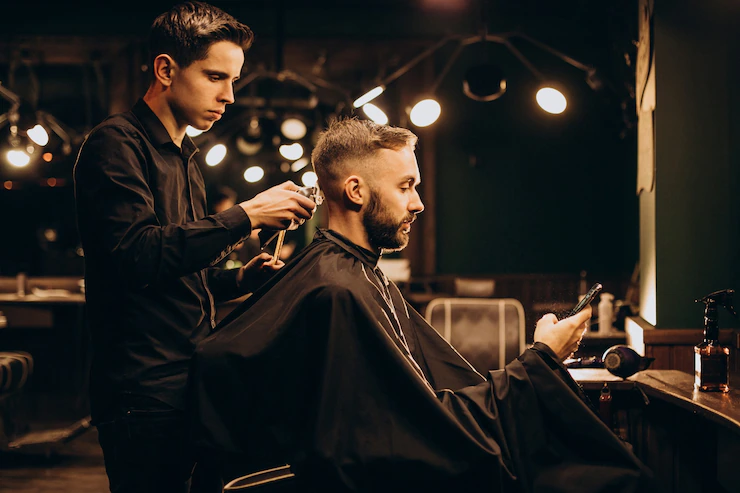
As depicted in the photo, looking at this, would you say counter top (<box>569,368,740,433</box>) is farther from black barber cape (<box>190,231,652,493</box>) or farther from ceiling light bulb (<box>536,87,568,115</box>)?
ceiling light bulb (<box>536,87,568,115</box>)

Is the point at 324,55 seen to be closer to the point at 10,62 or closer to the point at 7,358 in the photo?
the point at 10,62

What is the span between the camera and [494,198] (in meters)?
6.66

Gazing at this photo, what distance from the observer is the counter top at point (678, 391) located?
1.87 m

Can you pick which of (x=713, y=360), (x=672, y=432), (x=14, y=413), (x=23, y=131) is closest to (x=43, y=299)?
(x=23, y=131)

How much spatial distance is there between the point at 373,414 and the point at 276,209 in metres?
0.51

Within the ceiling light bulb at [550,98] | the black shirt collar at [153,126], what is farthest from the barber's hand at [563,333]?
the ceiling light bulb at [550,98]

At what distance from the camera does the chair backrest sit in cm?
333

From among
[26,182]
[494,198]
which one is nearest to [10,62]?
[26,182]

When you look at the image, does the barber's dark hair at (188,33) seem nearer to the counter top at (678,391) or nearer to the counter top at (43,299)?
the counter top at (678,391)

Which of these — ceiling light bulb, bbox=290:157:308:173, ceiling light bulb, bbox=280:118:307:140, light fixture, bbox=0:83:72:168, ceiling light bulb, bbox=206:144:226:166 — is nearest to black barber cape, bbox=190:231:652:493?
ceiling light bulb, bbox=206:144:226:166

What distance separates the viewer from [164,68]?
1728mm

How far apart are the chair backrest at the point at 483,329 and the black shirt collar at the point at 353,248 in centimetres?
159

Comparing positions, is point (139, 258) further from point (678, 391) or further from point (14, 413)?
point (14, 413)

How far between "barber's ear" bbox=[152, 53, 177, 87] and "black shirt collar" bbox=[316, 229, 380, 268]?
0.54 metres
